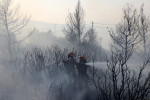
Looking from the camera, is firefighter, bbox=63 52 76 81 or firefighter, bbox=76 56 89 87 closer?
firefighter, bbox=76 56 89 87

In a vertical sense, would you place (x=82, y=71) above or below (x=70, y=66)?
below

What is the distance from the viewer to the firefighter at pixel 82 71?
33.2 feet

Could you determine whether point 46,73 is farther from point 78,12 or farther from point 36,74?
point 78,12

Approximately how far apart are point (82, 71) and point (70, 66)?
2.35 feet

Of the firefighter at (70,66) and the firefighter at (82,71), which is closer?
the firefighter at (82,71)

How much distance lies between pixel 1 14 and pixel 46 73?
22.9 feet

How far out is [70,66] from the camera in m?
10.7

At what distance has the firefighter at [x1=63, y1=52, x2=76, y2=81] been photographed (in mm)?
10469

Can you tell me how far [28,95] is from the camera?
9836 millimetres

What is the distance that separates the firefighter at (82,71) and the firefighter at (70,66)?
0.34 meters

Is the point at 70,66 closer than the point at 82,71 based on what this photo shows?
No

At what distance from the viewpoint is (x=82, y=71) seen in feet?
34.2

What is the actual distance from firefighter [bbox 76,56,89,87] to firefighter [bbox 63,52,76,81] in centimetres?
34

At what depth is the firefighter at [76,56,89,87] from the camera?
1012cm
